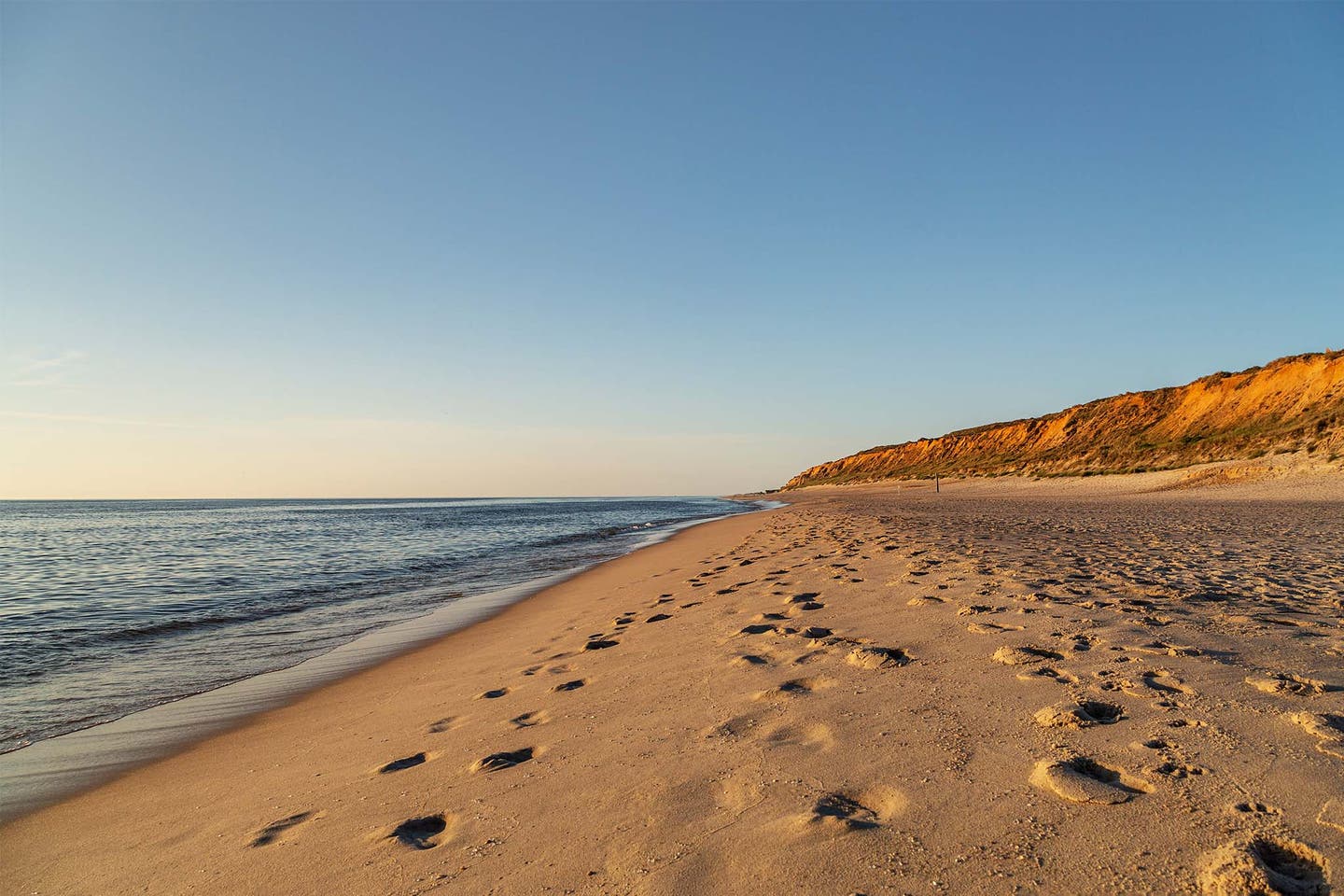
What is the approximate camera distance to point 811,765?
10.4ft

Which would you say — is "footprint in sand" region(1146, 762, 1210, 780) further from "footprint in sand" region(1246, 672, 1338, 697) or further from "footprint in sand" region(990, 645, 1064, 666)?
"footprint in sand" region(990, 645, 1064, 666)

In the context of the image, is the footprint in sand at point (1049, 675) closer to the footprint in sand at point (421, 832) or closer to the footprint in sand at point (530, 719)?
the footprint in sand at point (530, 719)

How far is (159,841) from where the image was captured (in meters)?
3.51

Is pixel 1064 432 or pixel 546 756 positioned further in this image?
pixel 1064 432

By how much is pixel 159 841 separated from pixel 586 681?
290 centimetres

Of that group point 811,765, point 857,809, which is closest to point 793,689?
point 811,765

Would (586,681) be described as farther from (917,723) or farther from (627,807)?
(917,723)

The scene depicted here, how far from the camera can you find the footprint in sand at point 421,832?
2.94m

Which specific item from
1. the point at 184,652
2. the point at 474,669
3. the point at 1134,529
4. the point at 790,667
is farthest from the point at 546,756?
the point at 1134,529

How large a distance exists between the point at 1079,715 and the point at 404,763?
13.6ft

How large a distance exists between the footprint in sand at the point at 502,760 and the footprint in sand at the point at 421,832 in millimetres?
531

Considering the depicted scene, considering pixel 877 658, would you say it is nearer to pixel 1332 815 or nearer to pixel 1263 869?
pixel 1332 815

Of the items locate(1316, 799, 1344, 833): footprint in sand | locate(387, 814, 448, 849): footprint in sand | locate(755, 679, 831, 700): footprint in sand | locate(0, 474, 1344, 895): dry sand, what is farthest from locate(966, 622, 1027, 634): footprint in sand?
locate(387, 814, 448, 849): footprint in sand

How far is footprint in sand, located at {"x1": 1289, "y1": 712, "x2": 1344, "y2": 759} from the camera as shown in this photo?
2855 millimetres
